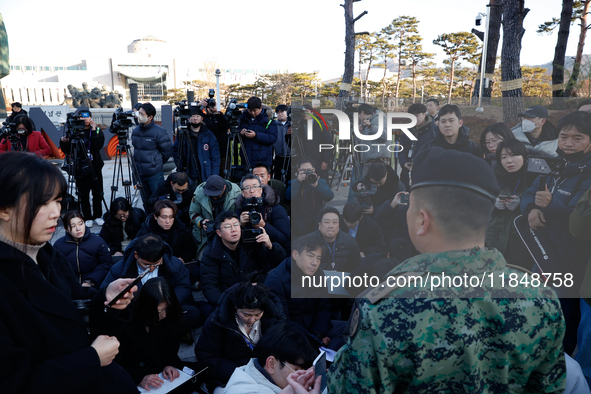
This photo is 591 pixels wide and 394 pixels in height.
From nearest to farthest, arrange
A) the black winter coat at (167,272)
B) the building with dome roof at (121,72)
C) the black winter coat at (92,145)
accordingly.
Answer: the black winter coat at (167,272), the black winter coat at (92,145), the building with dome roof at (121,72)

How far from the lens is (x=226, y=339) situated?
7.13 ft

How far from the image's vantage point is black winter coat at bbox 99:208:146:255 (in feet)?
12.2

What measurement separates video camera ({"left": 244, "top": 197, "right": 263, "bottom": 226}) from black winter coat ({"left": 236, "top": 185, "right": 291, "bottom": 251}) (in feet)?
0.34

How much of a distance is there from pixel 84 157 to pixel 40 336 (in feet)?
13.5

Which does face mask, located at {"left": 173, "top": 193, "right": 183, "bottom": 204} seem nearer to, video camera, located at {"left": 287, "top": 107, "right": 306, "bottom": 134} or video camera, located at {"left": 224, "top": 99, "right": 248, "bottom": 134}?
video camera, located at {"left": 224, "top": 99, "right": 248, "bottom": 134}

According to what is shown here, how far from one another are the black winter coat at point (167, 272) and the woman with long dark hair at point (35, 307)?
1.64m

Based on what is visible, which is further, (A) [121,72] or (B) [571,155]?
(A) [121,72]

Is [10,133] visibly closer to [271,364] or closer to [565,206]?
[271,364]

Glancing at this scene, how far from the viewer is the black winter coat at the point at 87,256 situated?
121 inches

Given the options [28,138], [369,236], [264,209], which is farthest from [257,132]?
[369,236]

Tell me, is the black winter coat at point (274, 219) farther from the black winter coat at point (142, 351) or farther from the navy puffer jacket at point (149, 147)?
the navy puffer jacket at point (149, 147)

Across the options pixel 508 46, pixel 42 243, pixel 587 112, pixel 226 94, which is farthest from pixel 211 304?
pixel 226 94

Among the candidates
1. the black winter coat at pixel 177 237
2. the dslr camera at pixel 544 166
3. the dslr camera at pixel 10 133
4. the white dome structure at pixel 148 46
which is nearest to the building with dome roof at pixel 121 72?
the white dome structure at pixel 148 46

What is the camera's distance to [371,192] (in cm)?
146
